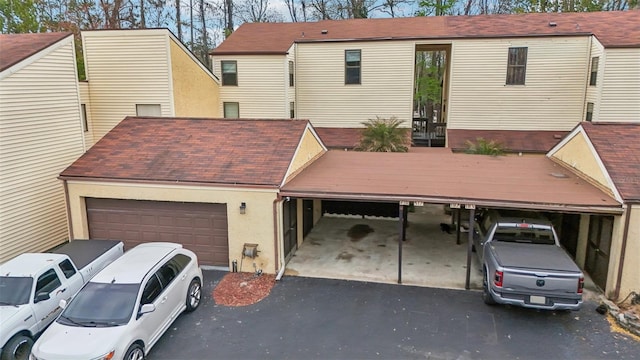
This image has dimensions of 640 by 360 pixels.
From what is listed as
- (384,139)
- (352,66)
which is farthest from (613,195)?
(352,66)

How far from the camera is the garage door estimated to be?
11930 millimetres

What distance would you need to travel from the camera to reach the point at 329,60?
2273cm

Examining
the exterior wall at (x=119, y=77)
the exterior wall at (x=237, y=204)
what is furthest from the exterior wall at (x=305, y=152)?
the exterior wall at (x=119, y=77)

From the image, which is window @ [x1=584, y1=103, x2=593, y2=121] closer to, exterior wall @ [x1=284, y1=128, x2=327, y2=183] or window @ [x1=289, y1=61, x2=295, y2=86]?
exterior wall @ [x1=284, y1=128, x2=327, y2=183]

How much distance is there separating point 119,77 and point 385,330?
14.3 meters

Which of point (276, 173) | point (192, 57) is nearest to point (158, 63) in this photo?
point (192, 57)

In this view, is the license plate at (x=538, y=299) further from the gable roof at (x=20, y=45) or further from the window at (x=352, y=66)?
the window at (x=352, y=66)

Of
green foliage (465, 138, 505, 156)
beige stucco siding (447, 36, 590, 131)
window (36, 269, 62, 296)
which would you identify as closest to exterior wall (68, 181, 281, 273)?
window (36, 269, 62, 296)

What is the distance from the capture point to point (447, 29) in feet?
72.8

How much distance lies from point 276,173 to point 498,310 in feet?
20.9

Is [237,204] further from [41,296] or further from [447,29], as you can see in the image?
[447,29]

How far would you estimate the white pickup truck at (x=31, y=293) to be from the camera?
305 inches

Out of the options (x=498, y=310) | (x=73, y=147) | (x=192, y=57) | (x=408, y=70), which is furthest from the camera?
(x=408, y=70)

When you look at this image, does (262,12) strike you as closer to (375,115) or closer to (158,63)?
(375,115)
